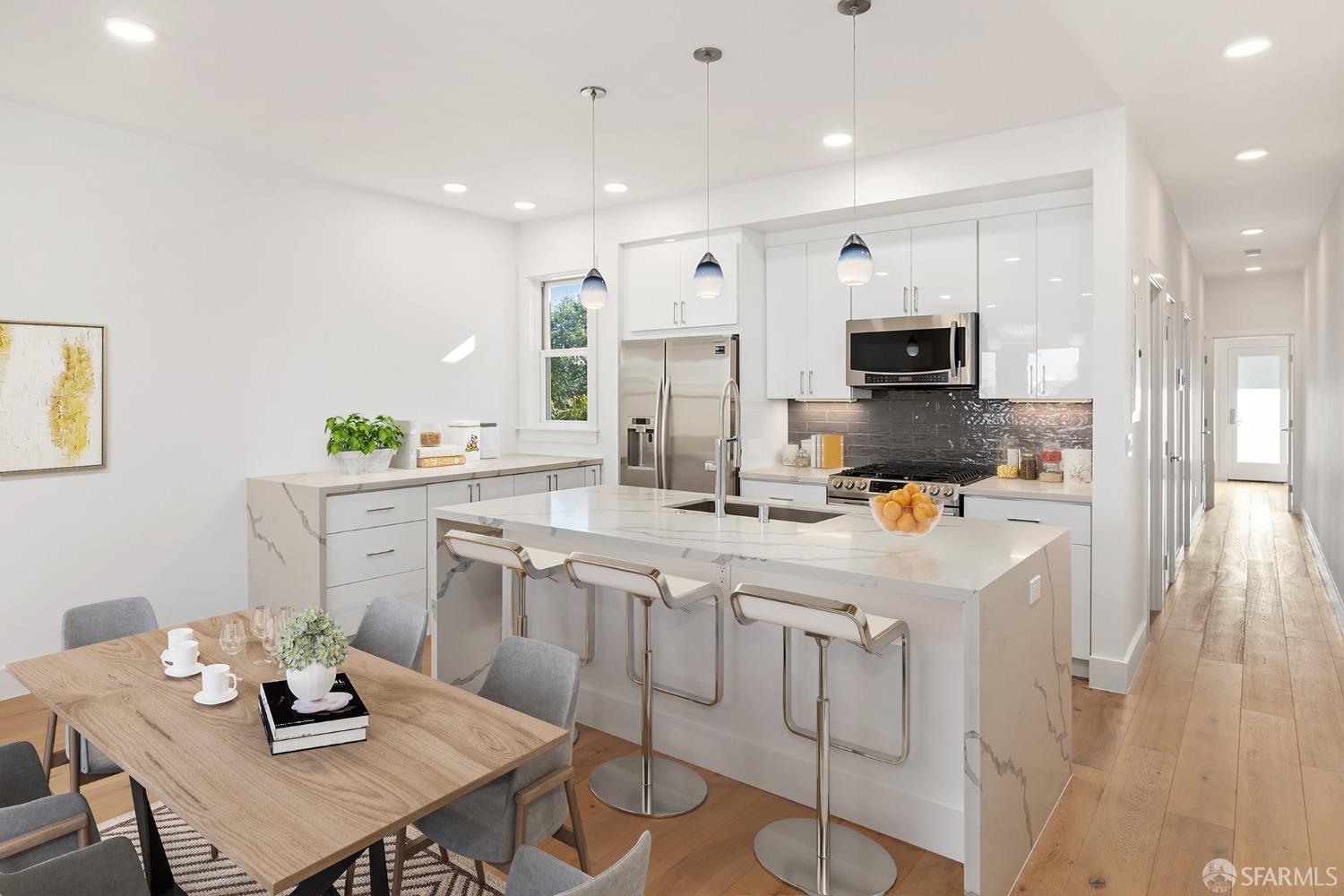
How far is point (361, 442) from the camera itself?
464 cm

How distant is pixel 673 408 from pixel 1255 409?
34.5ft

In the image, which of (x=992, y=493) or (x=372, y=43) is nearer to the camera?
(x=372, y=43)

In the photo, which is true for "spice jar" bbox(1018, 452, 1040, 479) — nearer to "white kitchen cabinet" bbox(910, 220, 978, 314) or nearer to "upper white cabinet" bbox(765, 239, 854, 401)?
"white kitchen cabinet" bbox(910, 220, 978, 314)

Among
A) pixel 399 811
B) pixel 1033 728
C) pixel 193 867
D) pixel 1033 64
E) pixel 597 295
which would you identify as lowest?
pixel 193 867

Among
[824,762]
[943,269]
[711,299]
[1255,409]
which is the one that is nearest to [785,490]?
[711,299]

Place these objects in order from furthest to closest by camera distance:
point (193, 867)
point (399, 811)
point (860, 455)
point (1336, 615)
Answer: point (860, 455) → point (1336, 615) → point (193, 867) → point (399, 811)

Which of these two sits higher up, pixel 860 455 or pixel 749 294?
pixel 749 294

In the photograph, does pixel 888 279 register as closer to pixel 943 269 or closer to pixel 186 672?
pixel 943 269

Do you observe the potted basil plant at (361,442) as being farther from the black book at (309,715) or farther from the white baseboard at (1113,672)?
the white baseboard at (1113,672)

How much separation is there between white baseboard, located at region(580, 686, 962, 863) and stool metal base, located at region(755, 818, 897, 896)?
0.10 metres

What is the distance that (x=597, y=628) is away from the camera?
10.9ft

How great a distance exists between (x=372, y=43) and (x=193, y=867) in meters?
2.86

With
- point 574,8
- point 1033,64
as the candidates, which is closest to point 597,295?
point 574,8

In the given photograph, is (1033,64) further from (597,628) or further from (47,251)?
(47,251)
